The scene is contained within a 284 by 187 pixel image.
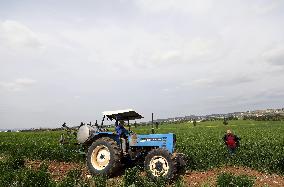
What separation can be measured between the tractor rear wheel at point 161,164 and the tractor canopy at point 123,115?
2.03 metres

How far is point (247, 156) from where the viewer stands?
1711 cm

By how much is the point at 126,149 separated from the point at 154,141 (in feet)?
3.92

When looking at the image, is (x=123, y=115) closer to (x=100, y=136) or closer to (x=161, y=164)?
(x=100, y=136)

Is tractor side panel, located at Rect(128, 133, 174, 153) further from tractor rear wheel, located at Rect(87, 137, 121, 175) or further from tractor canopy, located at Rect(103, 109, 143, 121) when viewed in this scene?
tractor canopy, located at Rect(103, 109, 143, 121)

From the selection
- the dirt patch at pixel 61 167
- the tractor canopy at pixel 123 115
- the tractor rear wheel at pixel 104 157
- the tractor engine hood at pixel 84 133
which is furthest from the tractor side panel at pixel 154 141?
the dirt patch at pixel 61 167

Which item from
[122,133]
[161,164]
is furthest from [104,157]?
[161,164]

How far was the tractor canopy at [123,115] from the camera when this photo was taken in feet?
44.5

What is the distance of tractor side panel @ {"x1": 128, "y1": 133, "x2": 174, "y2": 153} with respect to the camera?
1300cm

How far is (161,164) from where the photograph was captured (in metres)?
12.2

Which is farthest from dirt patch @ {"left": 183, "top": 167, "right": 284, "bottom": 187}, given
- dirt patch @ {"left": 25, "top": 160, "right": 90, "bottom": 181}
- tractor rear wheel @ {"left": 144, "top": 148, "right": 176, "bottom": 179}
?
dirt patch @ {"left": 25, "top": 160, "right": 90, "bottom": 181}

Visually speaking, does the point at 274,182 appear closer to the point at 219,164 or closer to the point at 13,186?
the point at 219,164

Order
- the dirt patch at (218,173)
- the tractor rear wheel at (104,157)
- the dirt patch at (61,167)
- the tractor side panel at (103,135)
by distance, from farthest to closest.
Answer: the dirt patch at (61,167) → the tractor side panel at (103,135) → the tractor rear wheel at (104,157) → the dirt patch at (218,173)

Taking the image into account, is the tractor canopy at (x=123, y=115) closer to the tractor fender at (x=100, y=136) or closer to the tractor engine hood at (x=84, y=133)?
the tractor fender at (x=100, y=136)

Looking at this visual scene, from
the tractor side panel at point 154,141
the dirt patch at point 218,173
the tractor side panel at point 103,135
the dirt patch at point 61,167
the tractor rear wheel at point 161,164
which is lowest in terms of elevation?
the dirt patch at point 218,173
